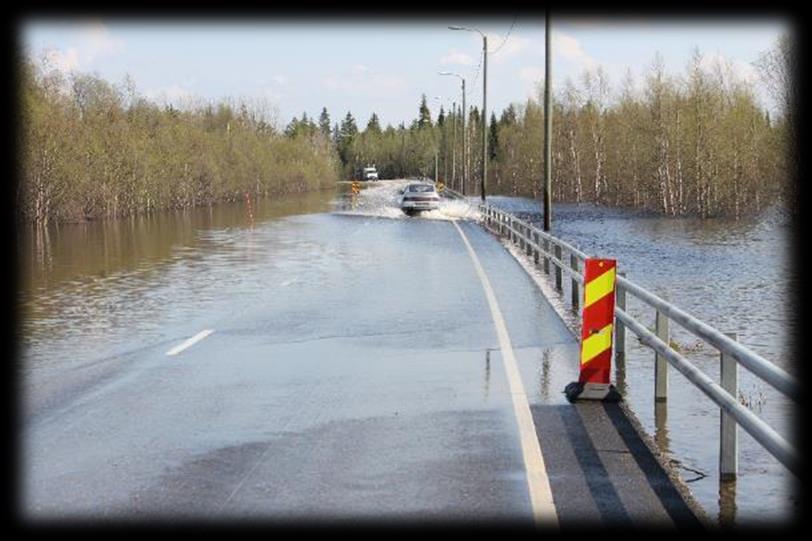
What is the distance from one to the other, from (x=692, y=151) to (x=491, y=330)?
7168cm

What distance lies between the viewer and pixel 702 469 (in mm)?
7715

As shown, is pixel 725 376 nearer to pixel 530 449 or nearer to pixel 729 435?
pixel 729 435

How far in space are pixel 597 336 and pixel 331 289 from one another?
11297 mm

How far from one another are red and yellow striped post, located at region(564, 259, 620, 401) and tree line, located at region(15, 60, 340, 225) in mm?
47989

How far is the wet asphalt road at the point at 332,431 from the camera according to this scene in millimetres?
6633

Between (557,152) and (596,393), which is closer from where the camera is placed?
(596,393)

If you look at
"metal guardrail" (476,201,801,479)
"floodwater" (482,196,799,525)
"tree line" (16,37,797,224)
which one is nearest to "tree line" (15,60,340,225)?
"tree line" (16,37,797,224)

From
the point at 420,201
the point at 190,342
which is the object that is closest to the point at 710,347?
the point at 190,342

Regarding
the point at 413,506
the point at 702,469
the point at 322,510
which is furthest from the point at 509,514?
the point at 702,469

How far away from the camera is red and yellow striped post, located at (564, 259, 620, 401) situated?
9797 mm

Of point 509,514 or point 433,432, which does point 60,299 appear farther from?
point 509,514

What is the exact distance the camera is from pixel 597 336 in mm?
9922

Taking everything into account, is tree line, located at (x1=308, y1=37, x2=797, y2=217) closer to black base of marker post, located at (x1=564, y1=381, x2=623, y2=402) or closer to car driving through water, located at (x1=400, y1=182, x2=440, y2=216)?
car driving through water, located at (x1=400, y1=182, x2=440, y2=216)

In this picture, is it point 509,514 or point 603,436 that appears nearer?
point 509,514
